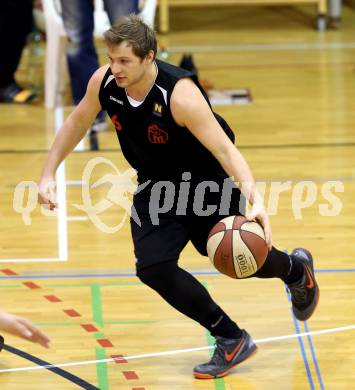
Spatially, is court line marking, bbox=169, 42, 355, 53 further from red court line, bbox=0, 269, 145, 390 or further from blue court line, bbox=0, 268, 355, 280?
red court line, bbox=0, 269, 145, 390

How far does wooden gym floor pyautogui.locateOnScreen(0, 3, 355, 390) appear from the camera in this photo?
529cm

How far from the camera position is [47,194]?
505 centimetres

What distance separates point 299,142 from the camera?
890cm

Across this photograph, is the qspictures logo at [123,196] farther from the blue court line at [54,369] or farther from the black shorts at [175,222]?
the black shorts at [175,222]

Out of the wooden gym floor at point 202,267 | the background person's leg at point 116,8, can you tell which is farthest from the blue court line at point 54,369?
the background person's leg at point 116,8

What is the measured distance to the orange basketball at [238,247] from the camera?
4848 mm

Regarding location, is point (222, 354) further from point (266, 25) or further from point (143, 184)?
point (266, 25)

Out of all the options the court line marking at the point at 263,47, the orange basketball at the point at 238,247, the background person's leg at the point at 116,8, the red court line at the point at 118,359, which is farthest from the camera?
the court line marking at the point at 263,47

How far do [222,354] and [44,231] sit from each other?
2353mm

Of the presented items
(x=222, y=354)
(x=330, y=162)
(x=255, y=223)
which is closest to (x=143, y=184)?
(x=255, y=223)

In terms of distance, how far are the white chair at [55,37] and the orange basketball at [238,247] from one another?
515 centimetres

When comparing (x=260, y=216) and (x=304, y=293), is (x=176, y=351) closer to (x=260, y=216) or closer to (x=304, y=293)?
(x=304, y=293)

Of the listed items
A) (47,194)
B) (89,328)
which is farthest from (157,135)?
(89,328)

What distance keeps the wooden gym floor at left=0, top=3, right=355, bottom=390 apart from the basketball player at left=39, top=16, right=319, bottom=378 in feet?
1.14
